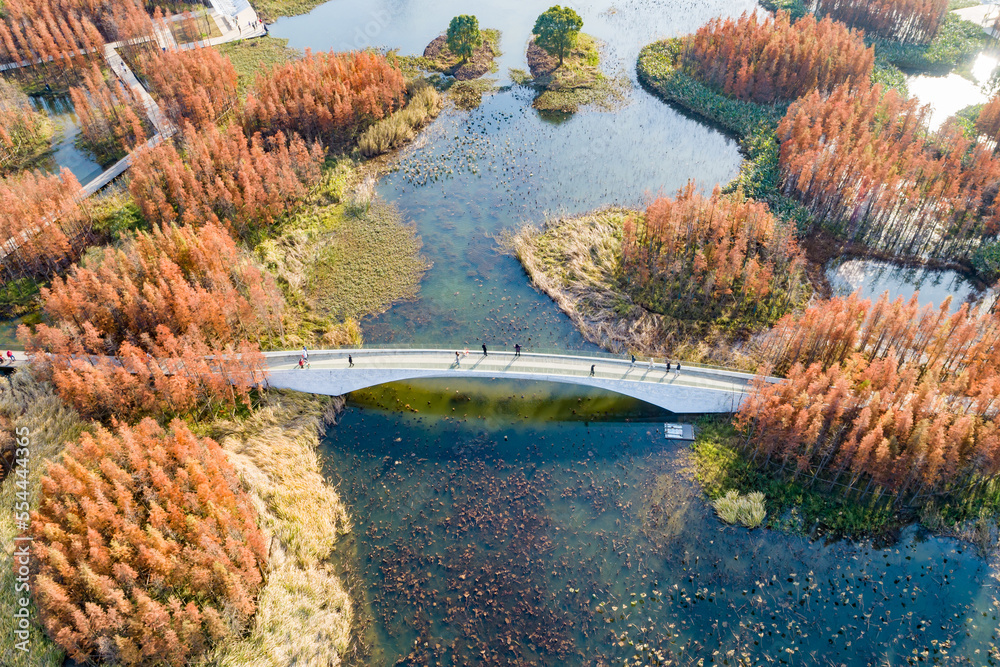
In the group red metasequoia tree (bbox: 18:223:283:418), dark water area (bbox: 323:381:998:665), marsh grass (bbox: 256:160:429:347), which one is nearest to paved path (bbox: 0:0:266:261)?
red metasequoia tree (bbox: 18:223:283:418)

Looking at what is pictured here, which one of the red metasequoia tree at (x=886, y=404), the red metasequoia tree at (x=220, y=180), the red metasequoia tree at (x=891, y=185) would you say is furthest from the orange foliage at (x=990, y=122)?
the red metasequoia tree at (x=220, y=180)

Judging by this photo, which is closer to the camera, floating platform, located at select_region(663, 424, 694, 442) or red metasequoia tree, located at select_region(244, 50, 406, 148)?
floating platform, located at select_region(663, 424, 694, 442)

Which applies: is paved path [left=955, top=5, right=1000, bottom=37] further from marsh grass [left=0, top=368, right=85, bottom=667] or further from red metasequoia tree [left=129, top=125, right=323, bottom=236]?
marsh grass [left=0, top=368, right=85, bottom=667]

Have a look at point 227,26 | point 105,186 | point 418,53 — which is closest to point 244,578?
point 105,186

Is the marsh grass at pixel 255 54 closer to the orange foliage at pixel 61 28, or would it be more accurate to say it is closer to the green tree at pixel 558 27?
the orange foliage at pixel 61 28

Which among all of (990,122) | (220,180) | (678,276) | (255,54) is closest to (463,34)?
(255,54)

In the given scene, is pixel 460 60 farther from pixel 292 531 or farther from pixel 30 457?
pixel 292 531
